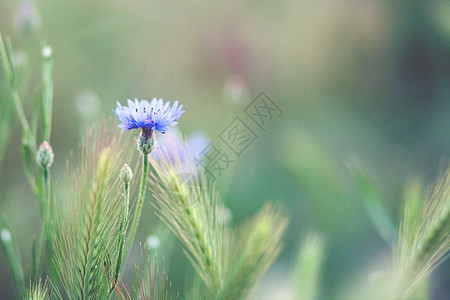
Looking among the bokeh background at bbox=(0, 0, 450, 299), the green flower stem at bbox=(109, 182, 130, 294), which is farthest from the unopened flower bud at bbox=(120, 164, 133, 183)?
the bokeh background at bbox=(0, 0, 450, 299)

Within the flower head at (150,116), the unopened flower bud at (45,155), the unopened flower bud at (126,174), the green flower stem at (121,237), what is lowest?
the green flower stem at (121,237)

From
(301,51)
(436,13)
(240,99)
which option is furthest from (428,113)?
(240,99)

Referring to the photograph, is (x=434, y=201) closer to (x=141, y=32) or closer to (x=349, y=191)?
(x=349, y=191)

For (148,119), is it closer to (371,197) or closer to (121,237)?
(121,237)

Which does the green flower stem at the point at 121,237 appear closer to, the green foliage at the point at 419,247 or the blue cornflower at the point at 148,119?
the blue cornflower at the point at 148,119

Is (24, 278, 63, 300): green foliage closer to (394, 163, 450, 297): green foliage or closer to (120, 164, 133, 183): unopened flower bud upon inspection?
(120, 164, 133, 183): unopened flower bud

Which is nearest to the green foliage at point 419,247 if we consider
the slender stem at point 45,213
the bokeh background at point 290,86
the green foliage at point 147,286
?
the green foliage at point 147,286

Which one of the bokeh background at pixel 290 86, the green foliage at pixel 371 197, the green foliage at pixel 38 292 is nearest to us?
the green foliage at pixel 38 292

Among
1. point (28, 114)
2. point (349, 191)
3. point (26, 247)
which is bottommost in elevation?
point (349, 191)
